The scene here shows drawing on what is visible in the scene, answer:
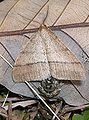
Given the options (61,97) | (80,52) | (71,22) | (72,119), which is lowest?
(72,119)

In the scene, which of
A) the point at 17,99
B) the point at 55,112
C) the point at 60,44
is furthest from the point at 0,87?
the point at 60,44

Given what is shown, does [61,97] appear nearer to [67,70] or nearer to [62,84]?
[62,84]

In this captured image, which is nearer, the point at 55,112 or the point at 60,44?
the point at 60,44

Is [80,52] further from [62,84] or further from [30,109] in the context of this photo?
[30,109]

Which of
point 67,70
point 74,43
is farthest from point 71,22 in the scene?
point 67,70

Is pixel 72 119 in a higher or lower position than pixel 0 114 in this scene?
lower

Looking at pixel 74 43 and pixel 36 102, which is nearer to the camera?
pixel 74 43
